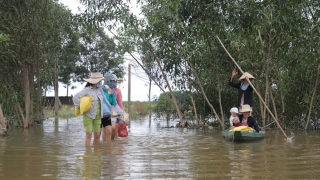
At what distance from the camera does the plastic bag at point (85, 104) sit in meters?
7.98

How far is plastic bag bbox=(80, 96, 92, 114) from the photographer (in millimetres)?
7984

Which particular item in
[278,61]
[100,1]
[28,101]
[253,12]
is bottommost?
[28,101]

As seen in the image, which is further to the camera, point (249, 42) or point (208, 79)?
point (208, 79)

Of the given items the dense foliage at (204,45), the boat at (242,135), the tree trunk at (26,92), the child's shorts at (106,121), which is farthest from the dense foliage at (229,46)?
the child's shorts at (106,121)

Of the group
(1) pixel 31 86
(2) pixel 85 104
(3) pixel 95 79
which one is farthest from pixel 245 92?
(1) pixel 31 86

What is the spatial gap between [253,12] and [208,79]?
3700mm

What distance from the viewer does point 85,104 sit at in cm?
799

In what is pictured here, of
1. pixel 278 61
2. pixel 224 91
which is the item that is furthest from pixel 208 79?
pixel 278 61

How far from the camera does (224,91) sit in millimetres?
15703

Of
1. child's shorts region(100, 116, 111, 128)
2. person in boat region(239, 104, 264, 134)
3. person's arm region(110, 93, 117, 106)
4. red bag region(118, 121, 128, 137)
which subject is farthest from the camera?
person in boat region(239, 104, 264, 134)

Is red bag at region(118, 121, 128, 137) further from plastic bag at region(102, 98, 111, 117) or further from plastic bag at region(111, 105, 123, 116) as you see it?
plastic bag at region(102, 98, 111, 117)

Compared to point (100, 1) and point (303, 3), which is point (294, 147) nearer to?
point (303, 3)

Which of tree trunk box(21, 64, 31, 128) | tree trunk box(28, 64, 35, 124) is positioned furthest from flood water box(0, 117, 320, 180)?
tree trunk box(28, 64, 35, 124)

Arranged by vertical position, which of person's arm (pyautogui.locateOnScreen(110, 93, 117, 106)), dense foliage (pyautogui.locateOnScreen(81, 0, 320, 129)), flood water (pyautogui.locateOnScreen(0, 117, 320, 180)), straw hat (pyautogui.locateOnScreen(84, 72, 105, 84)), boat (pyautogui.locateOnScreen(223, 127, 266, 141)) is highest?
dense foliage (pyautogui.locateOnScreen(81, 0, 320, 129))
